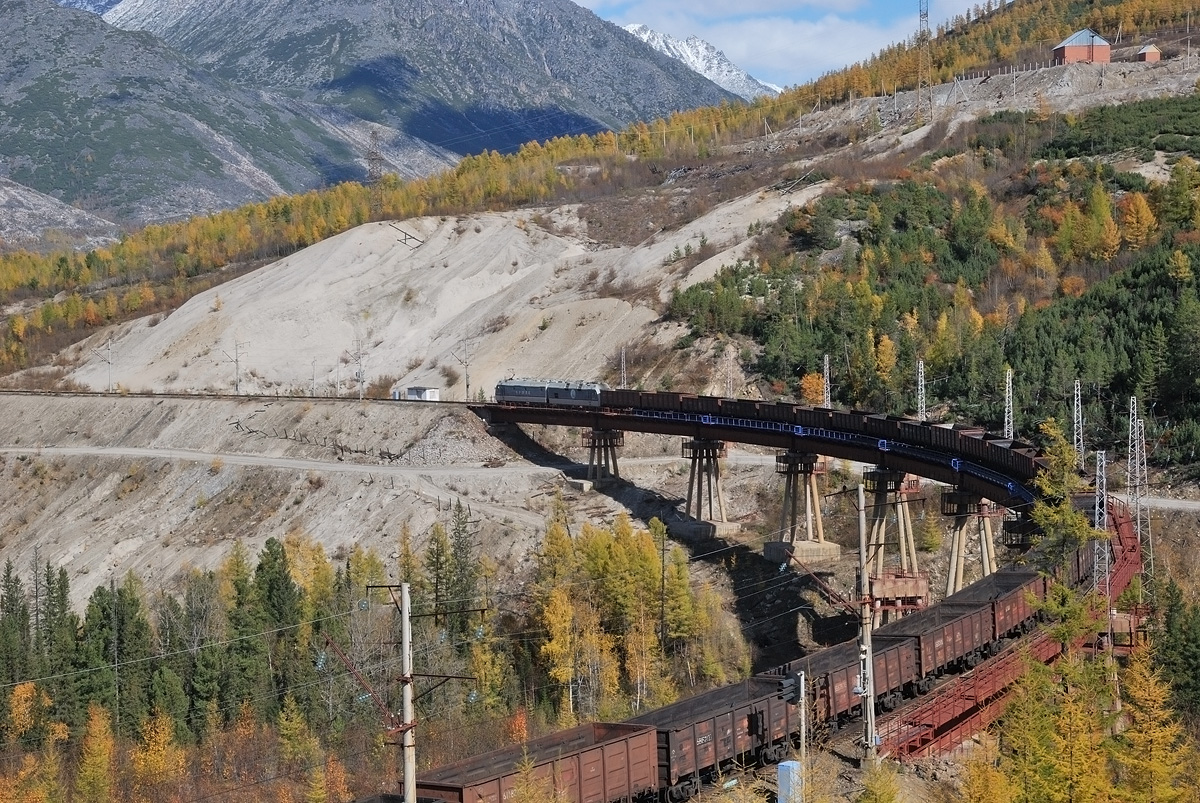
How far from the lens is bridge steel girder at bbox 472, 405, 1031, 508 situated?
73000 mm

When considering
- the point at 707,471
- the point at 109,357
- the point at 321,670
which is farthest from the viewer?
the point at 109,357

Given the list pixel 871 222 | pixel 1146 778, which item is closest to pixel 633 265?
pixel 871 222

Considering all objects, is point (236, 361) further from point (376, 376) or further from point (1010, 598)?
point (1010, 598)

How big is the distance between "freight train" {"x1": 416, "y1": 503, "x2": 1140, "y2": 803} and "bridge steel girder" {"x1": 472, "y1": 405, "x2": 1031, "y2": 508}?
13.1m

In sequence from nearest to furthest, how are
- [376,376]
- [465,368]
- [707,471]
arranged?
1. [707,471]
2. [465,368]
3. [376,376]

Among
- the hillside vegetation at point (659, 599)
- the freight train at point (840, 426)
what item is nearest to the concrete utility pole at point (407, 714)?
the hillside vegetation at point (659, 599)

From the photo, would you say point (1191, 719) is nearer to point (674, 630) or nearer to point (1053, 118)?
point (674, 630)

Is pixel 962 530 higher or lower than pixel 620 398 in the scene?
lower

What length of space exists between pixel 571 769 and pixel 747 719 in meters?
7.23

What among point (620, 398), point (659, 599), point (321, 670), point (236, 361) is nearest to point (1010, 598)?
point (659, 599)

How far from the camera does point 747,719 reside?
4412 cm

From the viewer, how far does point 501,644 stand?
77875 mm

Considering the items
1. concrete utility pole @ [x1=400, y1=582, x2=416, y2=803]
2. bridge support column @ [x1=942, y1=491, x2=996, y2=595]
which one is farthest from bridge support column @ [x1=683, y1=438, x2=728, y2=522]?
concrete utility pole @ [x1=400, y1=582, x2=416, y2=803]

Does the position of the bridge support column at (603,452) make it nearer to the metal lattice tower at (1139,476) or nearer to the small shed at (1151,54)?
the metal lattice tower at (1139,476)
